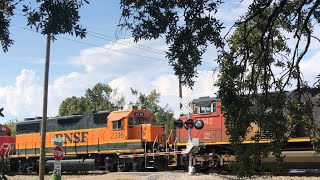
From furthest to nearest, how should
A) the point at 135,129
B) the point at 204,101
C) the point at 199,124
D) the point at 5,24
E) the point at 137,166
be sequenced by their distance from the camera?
1. the point at 135,129
2. the point at 137,166
3. the point at 204,101
4. the point at 199,124
5. the point at 5,24

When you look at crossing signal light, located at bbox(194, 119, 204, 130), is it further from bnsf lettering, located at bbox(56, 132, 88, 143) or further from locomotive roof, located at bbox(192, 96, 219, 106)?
bnsf lettering, located at bbox(56, 132, 88, 143)

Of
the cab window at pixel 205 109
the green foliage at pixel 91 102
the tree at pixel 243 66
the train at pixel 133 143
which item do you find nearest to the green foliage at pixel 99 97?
the green foliage at pixel 91 102

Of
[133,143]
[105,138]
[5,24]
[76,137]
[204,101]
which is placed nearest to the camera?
[5,24]

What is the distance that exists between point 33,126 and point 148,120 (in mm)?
8742

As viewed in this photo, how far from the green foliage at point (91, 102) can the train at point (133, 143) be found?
3595cm

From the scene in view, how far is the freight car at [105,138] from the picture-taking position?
2475cm

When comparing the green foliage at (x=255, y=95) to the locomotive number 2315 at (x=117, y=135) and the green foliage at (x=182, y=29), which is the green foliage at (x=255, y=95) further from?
the locomotive number 2315 at (x=117, y=135)

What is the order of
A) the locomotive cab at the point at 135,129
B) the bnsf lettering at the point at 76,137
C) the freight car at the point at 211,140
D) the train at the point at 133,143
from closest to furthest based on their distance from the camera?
1. the freight car at the point at 211,140
2. the train at the point at 133,143
3. the locomotive cab at the point at 135,129
4. the bnsf lettering at the point at 76,137

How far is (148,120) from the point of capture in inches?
1040

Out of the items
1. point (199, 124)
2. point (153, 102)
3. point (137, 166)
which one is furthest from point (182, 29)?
point (153, 102)

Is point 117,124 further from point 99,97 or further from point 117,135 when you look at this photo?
point 99,97

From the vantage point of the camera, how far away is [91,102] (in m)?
71.1

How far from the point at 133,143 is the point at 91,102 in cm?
4738

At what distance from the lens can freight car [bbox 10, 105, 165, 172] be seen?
81.2ft
